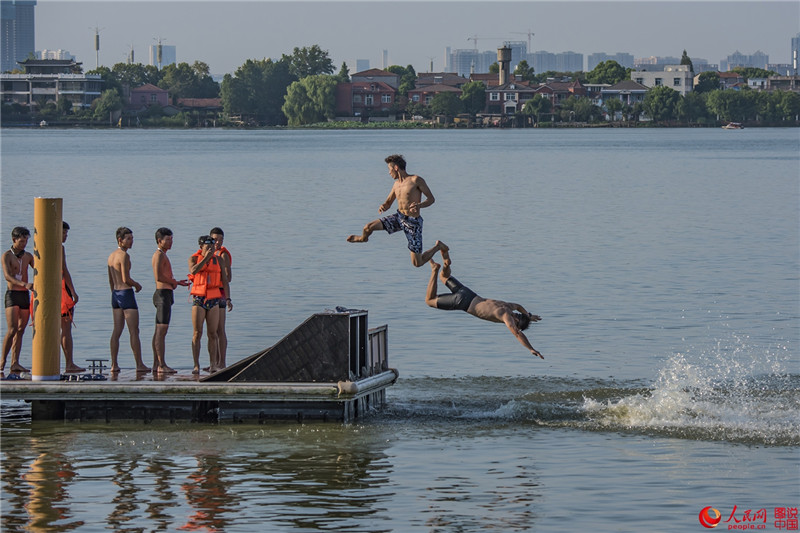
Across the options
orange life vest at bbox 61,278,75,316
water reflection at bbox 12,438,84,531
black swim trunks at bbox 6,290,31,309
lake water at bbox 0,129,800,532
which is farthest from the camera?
orange life vest at bbox 61,278,75,316

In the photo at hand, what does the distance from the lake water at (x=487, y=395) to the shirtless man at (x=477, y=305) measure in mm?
1458

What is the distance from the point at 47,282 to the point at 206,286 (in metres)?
1.97

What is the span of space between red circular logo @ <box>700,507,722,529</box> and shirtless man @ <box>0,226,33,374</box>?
8.74 m

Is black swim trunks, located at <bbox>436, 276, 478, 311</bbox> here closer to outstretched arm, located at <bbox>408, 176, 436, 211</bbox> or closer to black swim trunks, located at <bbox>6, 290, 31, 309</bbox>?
outstretched arm, located at <bbox>408, 176, 436, 211</bbox>

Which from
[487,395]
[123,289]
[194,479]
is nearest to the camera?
[194,479]

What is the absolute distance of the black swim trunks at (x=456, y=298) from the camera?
1703 centimetres

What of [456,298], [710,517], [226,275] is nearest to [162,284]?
[226,275]

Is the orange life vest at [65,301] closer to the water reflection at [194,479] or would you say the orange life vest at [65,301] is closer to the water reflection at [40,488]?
the water reflection at [194,479]

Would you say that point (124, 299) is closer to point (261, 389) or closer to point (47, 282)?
point (47, 282)

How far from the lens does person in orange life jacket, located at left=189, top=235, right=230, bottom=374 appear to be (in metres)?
16.8

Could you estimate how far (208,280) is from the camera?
55.7 ft

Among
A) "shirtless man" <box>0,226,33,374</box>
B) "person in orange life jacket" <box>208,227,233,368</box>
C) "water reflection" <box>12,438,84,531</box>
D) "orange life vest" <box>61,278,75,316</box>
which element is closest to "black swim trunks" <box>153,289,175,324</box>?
"person in orange life jacket" <box>208,227,233,368</box>

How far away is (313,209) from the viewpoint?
6044 cm

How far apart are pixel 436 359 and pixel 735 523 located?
9753 mm
